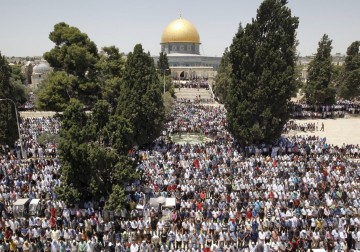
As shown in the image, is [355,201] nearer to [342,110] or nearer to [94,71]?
[94,71]

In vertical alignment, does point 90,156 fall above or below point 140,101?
below

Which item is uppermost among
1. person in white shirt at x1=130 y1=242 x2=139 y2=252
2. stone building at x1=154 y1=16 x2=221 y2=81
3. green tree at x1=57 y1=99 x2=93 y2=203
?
stone building at x1=154 y1=16 x2=221 y2=81

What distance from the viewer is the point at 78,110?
54.5 feet

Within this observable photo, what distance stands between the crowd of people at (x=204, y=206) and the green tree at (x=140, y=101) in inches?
99.1

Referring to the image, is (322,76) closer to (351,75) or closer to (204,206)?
(351,75)

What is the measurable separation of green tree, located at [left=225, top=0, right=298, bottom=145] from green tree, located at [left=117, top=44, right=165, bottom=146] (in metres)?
5.68

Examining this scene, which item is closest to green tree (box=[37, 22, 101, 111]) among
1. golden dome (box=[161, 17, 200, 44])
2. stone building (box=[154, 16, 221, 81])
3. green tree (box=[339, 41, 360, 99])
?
Answer: green tree (box=[339, 41, 360, 99])

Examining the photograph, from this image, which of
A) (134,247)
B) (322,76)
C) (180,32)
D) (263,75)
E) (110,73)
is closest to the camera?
(134,247)

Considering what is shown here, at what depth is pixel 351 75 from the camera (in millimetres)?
45188

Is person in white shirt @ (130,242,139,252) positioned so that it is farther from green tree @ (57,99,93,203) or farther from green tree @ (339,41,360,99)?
green tree @ (339,41,360,99)

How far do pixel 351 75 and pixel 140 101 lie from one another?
30.6 m

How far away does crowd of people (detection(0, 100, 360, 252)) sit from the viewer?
14.0 m

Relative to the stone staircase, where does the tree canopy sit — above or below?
below

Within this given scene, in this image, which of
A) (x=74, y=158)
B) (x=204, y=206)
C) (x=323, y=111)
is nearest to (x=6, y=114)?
(x=74, y=158)
